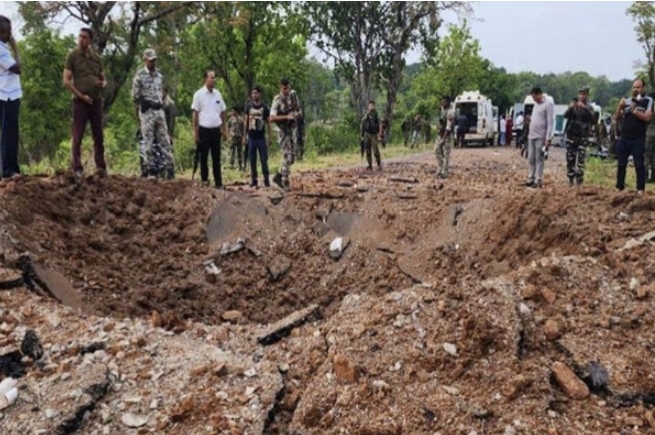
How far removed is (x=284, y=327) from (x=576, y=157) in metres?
6.29

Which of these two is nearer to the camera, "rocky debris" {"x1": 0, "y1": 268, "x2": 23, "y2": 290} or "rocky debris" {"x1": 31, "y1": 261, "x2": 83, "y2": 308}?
"rocky debris" {"x1": 0, "y1": 268, "x2": 23, "y2": 290}

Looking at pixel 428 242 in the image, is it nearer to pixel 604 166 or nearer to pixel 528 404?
pixel 528 404

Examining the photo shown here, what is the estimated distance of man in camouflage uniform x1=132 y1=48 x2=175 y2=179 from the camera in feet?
22.7

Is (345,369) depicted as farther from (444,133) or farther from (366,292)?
A: (444,133)

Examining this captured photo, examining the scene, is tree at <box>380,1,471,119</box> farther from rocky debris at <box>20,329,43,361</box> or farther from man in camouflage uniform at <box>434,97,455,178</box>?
rocky debris at <box>20,329,43,361</box>

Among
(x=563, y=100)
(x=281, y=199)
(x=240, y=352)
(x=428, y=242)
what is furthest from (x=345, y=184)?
(x=563, y=100)

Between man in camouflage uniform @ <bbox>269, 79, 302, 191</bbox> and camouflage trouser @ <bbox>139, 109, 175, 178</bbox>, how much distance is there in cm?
139

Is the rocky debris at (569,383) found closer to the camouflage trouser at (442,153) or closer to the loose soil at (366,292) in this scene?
the loose soil at (366,292)

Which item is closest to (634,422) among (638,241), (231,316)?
(638,241)

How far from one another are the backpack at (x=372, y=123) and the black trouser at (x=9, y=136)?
7414mm

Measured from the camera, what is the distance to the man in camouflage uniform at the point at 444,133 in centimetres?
1000

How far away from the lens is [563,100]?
3533 inches

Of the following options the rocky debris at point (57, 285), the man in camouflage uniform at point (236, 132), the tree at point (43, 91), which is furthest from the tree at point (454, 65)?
the rocky debris at point (57, 285)

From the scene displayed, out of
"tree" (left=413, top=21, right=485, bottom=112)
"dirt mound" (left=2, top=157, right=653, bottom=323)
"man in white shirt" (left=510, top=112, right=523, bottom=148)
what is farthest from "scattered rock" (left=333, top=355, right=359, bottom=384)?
"tree" (left=413, top=21, right=485, bottom=112)
